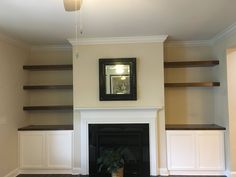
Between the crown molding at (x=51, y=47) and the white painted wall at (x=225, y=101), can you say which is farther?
the crown molding at (x=51, y=47)

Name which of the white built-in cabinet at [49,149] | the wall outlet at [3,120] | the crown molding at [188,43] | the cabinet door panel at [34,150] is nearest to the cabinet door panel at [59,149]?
the white built-in cabinet at [49,149]

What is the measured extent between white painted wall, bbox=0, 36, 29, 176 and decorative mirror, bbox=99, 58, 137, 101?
1.54m

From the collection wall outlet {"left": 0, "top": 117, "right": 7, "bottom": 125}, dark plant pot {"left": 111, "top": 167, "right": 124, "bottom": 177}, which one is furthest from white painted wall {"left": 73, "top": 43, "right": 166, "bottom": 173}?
wall outlet {"left": 0, "top": 117, "right": 7, "bottom": 125}

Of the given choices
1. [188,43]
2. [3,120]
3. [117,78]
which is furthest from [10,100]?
[188,43]

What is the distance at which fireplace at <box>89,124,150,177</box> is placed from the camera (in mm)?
4359

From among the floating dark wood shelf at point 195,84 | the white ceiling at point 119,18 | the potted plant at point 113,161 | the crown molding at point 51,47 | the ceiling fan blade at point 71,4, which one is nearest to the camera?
the ceiling fan blade at point 71,4

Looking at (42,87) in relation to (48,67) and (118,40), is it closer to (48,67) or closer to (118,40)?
(48,67)

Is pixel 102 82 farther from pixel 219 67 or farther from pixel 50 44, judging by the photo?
pixel 219 67

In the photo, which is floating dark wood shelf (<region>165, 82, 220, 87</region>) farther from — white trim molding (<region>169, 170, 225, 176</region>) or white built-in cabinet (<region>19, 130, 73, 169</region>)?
white built-in cabinet (<region>19, 130, 73, 169</region>)

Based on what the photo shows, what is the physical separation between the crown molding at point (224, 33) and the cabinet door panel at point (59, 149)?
10.1 feet

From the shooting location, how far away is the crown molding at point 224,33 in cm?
372

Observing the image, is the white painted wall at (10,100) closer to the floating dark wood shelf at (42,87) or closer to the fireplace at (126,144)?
the floating dark wood shelf at (42,87)

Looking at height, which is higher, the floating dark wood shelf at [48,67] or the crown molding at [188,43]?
the crown molding at [188,43]

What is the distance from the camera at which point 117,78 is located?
4.43m
